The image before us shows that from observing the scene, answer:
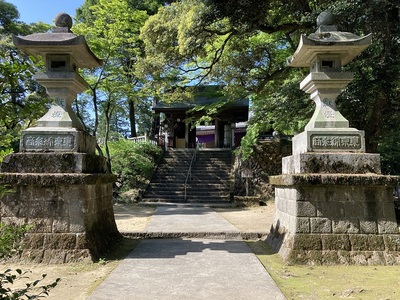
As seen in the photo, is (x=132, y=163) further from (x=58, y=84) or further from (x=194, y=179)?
(x=58, y=84)

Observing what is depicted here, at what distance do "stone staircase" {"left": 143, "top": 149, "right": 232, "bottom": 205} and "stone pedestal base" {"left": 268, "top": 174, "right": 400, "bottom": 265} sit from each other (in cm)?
1025

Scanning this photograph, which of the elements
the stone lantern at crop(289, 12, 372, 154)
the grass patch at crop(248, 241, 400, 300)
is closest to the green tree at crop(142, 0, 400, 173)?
the stone lantern at crop(289, 12, 372, 154)

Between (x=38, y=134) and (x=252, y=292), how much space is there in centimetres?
→ 395

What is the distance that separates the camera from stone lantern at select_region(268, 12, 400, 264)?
189 inches

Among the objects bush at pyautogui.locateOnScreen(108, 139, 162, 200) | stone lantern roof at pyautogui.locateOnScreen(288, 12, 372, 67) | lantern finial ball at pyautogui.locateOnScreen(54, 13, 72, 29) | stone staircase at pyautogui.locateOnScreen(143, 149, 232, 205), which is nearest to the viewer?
stone lantern roof at pyautogui.locateOnScreen(288, 12, 372, 67)

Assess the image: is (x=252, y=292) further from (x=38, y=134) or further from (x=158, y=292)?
(x=38, y=134)

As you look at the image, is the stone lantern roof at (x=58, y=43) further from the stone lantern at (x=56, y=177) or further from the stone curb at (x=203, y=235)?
the stone curb at (x=203, y=235)

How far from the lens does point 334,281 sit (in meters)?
4.02

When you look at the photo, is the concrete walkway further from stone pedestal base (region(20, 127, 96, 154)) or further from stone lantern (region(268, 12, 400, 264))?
stone pedestal base (region(20, 127, 96, 154))

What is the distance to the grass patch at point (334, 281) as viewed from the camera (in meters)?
3.57

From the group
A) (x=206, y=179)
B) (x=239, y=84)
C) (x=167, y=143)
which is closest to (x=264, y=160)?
(x=206, y=179)

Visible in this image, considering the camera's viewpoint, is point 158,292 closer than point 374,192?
Yes

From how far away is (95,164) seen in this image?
Result: 5719mm

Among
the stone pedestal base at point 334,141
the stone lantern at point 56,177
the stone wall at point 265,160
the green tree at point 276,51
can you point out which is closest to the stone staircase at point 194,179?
the stone wall at point 265,160
